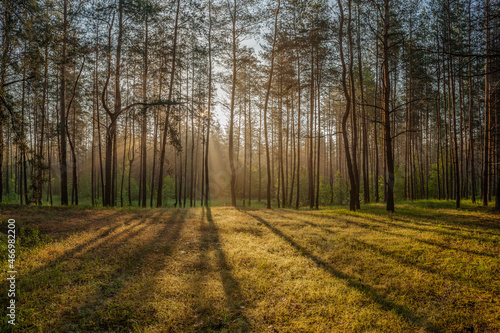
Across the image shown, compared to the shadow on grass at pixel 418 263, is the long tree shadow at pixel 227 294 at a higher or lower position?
lower

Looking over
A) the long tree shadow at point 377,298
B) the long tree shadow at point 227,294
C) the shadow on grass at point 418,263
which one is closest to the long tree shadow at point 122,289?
the long tree shadow at point 227,294

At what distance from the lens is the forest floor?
3277 mm

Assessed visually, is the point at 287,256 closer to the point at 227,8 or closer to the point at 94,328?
the point at 94,328

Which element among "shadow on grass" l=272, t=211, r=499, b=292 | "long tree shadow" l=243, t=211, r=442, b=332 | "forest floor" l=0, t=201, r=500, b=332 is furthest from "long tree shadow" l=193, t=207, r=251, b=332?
"shadow on grass" l=272, t=211, r=499, b=292

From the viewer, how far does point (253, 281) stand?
4.61 m

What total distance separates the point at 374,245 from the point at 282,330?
455 centimetres

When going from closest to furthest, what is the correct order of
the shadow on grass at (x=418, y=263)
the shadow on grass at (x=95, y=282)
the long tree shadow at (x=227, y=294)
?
the shadow on grass at (x=95, y=282)
the long tree shadow at (x=227, y=294)
the shadow on grass at (x=418, y=263)

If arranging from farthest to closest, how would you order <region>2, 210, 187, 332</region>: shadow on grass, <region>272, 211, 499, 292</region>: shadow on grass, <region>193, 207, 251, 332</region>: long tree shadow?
1. <region>272, 211, 499, 292</region>: shadow on grass
2. <region>193, 207, 251, 332</region>: long tree shadow
3. <region>2, 210, 187, 332</region>: shadow on grass

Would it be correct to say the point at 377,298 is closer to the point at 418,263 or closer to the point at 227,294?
the point at 418,263

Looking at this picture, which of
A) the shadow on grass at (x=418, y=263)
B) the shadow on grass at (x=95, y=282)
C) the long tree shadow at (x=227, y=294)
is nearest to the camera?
the shadow on grass at (x=95, y=282)

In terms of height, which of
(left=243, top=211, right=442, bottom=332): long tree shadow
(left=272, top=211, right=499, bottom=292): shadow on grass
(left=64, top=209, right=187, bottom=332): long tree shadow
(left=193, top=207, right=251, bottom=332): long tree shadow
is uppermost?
(left=64, top=209, right=187, bottom=332): long tree shadow

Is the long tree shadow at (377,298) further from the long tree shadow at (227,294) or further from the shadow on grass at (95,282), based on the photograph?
the shadow on grass at (95,282)

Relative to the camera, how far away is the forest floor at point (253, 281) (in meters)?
3.28

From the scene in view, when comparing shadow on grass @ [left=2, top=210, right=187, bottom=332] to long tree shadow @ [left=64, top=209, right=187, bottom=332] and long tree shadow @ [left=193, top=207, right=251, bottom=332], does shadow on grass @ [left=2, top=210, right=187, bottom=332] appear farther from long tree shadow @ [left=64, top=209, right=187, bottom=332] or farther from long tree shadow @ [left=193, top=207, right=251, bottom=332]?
long tree shadow @ [left=193, top=207, right=251, bottom=332]
